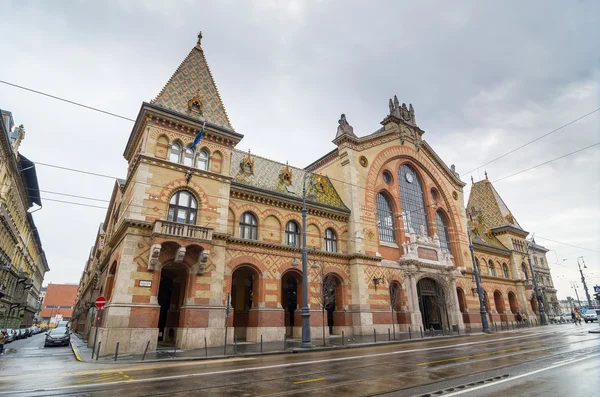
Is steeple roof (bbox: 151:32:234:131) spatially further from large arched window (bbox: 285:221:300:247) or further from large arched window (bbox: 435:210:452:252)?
large arched window (bbox: 435:210:452:252)

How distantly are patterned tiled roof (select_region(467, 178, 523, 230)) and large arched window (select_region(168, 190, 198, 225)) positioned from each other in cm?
4699

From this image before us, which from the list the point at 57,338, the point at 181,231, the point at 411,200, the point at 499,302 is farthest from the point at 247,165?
the point at 499,302

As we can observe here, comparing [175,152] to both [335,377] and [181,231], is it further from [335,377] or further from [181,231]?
[335,377]

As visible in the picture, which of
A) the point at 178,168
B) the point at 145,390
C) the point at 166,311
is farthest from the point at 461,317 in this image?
the point at 145,390

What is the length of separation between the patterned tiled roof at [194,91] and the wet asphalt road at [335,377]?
1623cm

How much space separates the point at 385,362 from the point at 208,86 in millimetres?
22378

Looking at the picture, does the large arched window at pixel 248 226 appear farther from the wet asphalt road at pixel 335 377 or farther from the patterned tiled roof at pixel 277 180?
the wet asphalt road at pixel 335 377

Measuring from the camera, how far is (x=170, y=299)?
26531mm

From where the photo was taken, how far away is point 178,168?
21750 mm

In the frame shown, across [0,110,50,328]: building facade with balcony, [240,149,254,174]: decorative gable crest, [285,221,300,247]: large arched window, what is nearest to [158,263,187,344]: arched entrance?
[285,221,300,247]: large arched window

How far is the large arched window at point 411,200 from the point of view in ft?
118

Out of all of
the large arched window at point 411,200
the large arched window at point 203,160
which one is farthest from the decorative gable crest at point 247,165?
the large arched window at point 411,200

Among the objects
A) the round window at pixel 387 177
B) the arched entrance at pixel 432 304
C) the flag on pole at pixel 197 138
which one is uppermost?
the round window at pixel 387 177

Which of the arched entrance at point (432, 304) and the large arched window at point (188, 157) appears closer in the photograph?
the large arched window at point (188, 157)
